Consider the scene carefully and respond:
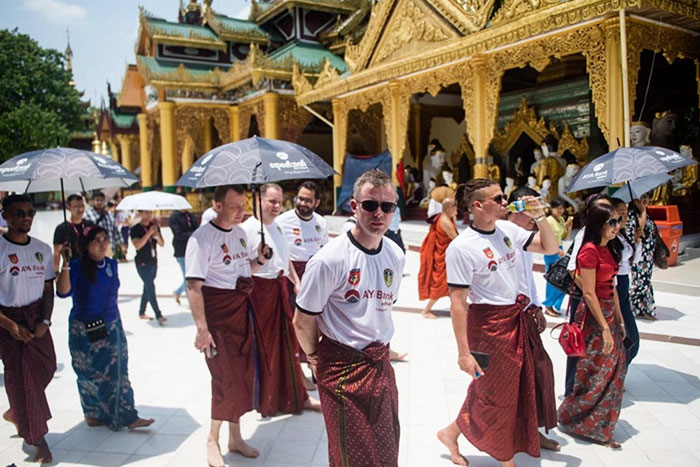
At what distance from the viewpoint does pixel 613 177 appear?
407 centimetres

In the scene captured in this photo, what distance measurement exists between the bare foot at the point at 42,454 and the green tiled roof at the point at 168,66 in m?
19.6

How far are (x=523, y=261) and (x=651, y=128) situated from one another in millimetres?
10443

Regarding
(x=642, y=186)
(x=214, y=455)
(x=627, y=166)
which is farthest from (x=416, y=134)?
(x=214, y=455)

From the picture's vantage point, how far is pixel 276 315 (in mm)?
4055

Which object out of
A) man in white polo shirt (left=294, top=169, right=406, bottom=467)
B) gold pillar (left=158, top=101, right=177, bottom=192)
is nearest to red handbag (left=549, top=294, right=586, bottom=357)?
man in white polo shirt (left=294, top=169, right=406, bottom=467)

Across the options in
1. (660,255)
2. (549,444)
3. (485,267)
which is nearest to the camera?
(485,267)

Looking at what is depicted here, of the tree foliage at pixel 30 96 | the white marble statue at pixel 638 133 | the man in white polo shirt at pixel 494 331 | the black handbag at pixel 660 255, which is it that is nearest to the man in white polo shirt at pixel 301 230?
the man in white polo shirt at pixel 494 331

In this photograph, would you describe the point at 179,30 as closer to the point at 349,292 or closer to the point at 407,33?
the point at 407,33

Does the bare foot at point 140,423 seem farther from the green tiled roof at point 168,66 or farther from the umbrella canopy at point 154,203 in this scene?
the green tiled roof at point 168,66

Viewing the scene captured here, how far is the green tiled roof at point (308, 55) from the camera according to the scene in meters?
19.9

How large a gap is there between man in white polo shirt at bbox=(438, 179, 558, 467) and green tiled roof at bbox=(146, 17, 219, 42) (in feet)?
71.5

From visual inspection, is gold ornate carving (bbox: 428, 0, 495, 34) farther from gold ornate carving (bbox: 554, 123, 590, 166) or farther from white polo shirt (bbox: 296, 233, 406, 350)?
white polo shirt (bbox: 296, 233, 406, 350)

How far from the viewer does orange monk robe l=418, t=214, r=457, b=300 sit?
6.95 meters

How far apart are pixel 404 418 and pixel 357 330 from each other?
1.91m
